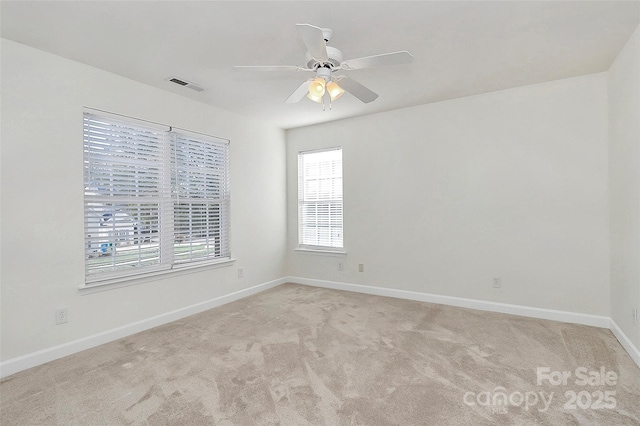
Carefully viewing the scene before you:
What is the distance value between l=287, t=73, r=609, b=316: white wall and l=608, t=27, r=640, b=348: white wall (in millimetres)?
191

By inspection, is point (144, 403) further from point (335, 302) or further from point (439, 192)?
point (439, 192)

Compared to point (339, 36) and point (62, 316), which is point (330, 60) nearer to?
point (339, 36)

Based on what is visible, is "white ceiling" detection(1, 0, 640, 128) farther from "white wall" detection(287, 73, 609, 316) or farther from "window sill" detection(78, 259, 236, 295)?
"window sill" detection(78, 259, 236, 295)

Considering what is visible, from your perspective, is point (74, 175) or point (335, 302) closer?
point (74, 175)

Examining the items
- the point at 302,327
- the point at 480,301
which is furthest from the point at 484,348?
the point at 302,327

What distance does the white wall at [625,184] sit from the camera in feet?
7.95

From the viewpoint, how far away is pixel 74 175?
2781 millimetres

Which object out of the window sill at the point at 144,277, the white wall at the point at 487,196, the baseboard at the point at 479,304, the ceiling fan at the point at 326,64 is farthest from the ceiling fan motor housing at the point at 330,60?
the baseboard at the point at 479,304

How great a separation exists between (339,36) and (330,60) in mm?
272

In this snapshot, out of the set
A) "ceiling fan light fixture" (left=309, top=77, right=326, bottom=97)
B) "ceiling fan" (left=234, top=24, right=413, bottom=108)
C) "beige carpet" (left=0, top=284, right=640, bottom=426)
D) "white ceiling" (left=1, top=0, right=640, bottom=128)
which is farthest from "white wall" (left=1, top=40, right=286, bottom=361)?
"ceiling fan light fixture" (left=309, top=77, right=326, bottom=97)

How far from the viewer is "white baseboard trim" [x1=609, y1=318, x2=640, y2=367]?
240cm

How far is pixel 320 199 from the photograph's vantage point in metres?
5.01

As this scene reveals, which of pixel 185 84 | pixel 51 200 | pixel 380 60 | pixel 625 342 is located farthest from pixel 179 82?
pixel 625 342

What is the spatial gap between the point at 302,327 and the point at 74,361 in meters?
1.96
